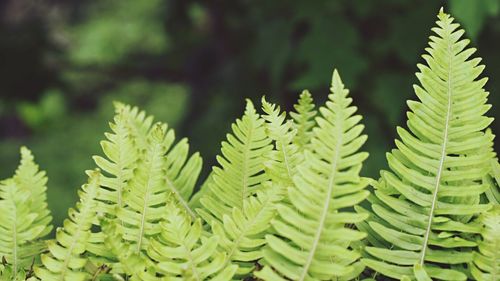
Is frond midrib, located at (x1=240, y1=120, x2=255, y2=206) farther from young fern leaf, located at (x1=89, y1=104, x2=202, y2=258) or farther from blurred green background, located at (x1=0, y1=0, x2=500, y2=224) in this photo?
blurred green background, located at (x1=0, y1=0, x2=500, y2=224)

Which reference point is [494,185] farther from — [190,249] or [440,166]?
[190,249]

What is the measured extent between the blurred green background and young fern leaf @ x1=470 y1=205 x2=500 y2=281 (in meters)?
0.95

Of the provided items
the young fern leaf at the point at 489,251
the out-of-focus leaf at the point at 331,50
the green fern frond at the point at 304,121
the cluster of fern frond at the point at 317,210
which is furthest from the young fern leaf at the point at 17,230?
the out-of-focus leaf at the point at 331,50

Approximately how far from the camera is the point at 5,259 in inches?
27.9

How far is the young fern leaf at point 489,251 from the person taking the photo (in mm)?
578

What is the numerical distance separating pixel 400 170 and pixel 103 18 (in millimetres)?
7401

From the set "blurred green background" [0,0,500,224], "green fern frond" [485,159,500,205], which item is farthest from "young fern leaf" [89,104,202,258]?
"blurred green background" [0,0,500,224]

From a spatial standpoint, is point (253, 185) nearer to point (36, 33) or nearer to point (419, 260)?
point (419, 260)

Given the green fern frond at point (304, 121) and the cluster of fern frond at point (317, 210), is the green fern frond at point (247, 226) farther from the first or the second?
the green fern frond at point (304, 121)

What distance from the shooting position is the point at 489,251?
58 cm

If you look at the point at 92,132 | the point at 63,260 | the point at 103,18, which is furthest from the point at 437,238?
the point at 103,18

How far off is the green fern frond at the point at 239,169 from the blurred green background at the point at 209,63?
89 cm

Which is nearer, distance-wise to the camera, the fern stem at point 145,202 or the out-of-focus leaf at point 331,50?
the fern stem at point 145,202

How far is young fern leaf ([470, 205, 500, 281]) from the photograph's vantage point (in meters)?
0.58
